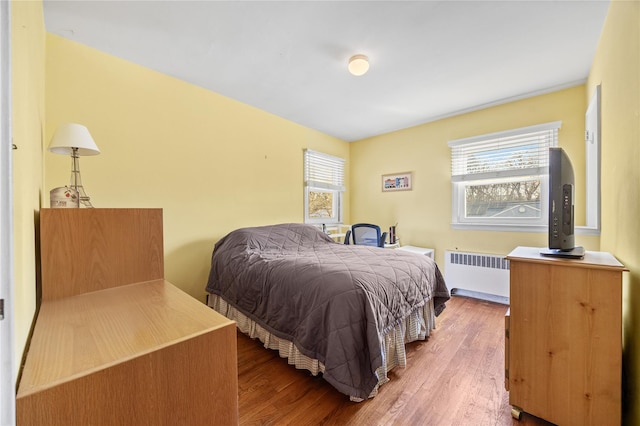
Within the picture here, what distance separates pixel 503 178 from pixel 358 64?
2306 mm

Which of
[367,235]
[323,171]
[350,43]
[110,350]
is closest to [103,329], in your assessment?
[110,350]

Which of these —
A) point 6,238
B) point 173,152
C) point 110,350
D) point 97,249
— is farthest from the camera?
point 173,152

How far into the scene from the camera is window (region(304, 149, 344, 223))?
4.10 metres

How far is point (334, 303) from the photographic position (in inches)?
63.0

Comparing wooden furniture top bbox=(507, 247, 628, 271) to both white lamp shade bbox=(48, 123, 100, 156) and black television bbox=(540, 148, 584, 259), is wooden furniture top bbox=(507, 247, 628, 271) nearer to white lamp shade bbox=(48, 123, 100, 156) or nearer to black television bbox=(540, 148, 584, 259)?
black television bbox=(540, 148, 584, 259)

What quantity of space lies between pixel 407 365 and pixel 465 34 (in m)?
2.56

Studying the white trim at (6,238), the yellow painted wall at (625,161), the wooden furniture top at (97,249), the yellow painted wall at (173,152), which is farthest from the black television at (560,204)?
the yellow painted wall at (173,152)

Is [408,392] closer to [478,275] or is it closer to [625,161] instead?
[625,161]

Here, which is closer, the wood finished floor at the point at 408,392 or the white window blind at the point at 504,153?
the wood finished floor at the point at 408,392

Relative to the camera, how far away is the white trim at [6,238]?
0.45 metres

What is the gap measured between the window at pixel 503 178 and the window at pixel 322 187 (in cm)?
185

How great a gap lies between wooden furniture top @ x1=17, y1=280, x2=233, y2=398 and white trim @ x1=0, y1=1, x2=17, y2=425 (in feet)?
0.26

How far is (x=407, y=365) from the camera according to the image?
1927mm

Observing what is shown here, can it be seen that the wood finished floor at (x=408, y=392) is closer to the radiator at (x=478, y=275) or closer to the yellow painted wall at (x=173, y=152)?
the radiator at (x=478, y=275)
